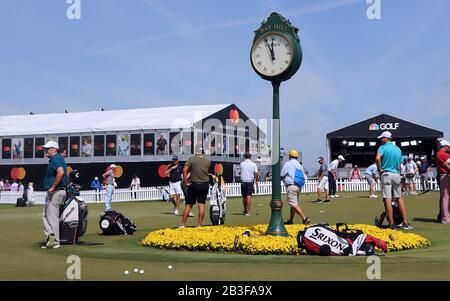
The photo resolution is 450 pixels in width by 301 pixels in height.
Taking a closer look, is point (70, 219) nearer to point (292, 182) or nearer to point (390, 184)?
point (292, 182)

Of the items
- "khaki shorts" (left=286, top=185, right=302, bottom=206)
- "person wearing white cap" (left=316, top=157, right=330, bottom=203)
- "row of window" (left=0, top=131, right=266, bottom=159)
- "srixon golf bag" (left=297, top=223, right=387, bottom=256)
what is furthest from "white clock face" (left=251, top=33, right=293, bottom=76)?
"row of window" (left=0, top=131, right=266, bottom=159)

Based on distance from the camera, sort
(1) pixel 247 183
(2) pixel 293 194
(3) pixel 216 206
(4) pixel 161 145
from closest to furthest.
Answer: (2) pixel 293 194 < (3) pixel 216 206 < (1) pixel 247 183 < (4) pixel 161 145

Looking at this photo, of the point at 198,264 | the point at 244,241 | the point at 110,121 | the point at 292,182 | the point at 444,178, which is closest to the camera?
the point at 198,264

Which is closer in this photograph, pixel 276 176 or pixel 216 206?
pixel 276 176

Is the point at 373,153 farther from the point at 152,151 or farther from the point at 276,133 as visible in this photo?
the point at 276,133

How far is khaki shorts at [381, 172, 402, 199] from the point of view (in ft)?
38.8

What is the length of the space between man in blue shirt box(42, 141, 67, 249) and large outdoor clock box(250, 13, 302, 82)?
4.02 m

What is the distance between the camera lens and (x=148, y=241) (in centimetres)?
1033

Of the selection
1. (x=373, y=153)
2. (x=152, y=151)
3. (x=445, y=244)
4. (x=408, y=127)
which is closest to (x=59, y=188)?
(x=445, y=244)

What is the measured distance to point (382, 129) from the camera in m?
41.9

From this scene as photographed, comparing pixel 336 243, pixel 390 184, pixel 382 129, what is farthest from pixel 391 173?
pixel 382 129

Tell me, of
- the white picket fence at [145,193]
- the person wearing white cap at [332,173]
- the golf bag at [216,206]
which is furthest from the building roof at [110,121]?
the golf bag at [216,206]

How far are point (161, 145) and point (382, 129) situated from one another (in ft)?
53.7

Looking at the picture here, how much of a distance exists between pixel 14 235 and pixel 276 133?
22.0ft
